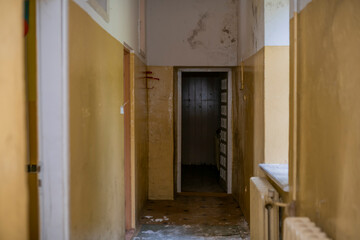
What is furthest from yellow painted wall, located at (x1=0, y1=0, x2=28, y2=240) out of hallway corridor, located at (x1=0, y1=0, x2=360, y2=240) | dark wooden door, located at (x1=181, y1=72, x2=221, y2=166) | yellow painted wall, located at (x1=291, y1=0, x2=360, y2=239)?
dark wooden door, located at (x1=181, y1=72, x2=221, y2=166)

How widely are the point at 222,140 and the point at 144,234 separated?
9.29 ft

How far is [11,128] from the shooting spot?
5.40 feet

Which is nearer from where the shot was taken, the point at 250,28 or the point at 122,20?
the point at 122,20

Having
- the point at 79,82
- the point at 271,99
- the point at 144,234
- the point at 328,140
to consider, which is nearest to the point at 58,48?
the point at 79,82

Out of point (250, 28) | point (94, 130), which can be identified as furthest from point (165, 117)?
point (94, 130)

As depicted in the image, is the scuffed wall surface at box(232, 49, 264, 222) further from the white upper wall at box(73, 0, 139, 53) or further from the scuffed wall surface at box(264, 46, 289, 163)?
the white upper wall at box(73, 0, 139, 53)

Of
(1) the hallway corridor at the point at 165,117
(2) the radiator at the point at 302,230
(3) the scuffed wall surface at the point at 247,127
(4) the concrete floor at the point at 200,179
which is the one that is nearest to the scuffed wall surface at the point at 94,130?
(1) the hallway corridor at the point at 165,117

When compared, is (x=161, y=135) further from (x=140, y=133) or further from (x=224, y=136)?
(x=224, y=136)

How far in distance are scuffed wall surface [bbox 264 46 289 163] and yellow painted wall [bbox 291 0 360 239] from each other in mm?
1461

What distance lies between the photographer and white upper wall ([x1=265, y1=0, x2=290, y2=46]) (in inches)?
146

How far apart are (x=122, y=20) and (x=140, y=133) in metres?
1.85

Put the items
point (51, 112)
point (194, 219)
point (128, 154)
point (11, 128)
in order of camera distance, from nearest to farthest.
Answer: point (11, 128) → point (51, 112) → point (128, 154) → point (194, 219)

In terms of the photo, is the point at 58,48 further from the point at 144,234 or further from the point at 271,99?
the point at 144,234

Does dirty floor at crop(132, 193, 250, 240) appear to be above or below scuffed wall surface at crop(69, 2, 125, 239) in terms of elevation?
below
